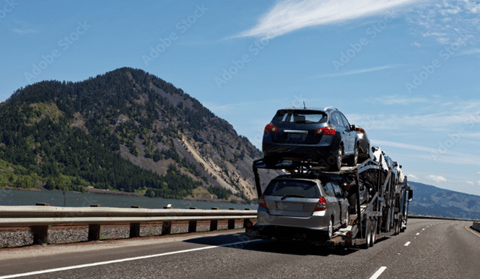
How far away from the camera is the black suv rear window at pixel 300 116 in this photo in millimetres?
12242

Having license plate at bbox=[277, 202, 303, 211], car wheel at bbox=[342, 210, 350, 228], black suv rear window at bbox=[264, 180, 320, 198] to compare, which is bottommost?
car wheel at bbox=[342, 210, 350, 228]

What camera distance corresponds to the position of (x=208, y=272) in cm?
783

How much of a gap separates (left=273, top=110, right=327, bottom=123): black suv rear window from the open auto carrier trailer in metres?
1.20

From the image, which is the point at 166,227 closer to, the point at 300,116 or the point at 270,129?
the point at 270,129

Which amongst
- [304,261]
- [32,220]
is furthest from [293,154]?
[32,220]

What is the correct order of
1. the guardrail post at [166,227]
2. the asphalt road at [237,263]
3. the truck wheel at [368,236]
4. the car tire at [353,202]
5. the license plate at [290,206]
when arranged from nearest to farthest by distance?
the asphalt road at [237,263] < the license plate at [290,206] < the car tire at [353,202] < the truck wheel at [368,236] < the guardrail post at [166,227]

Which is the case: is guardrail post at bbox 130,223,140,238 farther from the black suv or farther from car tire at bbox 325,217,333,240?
car tire at bbox 325,217,333,240

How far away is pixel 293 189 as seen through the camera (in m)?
11.7

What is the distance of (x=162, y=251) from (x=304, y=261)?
292 cm

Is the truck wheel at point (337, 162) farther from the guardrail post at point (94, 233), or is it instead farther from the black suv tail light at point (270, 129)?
the guardrail post at point (94, 233)

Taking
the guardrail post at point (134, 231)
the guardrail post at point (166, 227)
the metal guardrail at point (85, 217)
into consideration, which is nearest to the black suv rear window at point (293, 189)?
the metal guardrail at point (85, 217)

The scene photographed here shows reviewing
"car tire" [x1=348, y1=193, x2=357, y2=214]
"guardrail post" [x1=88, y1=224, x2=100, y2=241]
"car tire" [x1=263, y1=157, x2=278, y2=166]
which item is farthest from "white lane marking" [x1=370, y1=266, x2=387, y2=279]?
"guardrail post" [x1=88, y1=224, x2=100, y2=241]

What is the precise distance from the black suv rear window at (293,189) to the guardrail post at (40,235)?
5.00m

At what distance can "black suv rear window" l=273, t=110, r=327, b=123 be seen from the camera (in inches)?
482
